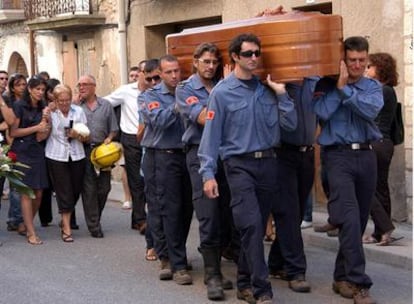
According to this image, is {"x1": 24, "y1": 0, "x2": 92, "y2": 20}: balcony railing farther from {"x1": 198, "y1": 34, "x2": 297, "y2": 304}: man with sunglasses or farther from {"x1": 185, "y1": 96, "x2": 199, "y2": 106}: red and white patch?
{"x1": 198, "y1": 34, "x2": 297, "y2": 304}: man with sunglasses

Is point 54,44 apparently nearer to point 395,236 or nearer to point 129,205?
point 129,205

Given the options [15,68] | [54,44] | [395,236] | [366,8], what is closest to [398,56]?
[366,8]

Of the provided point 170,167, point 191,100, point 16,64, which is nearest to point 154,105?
point 170,167

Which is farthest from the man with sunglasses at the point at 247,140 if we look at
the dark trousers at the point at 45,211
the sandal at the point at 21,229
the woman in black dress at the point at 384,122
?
the dark trousers at the point at 45,211

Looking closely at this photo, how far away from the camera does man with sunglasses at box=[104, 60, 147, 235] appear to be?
35.7 feet

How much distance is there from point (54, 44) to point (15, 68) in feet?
9.73

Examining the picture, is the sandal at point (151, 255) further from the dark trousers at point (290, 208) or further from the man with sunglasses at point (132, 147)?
the dark trousers at point (290, 208)

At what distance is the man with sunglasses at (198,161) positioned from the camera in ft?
24.9

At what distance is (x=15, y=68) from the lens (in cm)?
2189

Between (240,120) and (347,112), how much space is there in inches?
33.9

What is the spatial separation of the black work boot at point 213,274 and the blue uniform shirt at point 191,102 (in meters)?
0.88

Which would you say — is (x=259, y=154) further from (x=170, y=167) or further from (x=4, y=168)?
(x=4, y=168)

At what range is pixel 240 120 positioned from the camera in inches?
277

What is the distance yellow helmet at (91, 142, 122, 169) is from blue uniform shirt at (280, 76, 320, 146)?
3.26 metres
